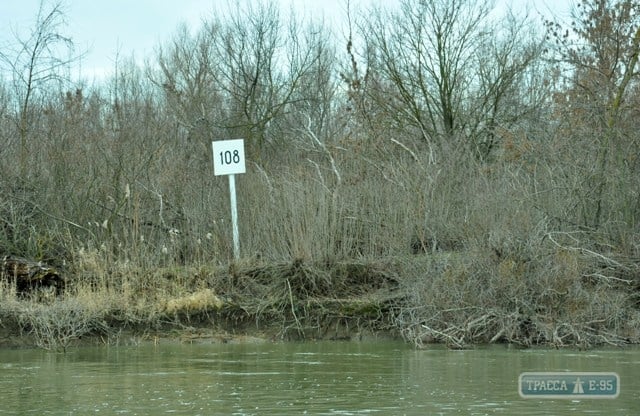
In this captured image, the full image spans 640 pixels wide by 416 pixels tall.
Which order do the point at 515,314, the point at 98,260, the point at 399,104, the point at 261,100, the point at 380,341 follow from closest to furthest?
1. the point at 515,314
2. the point at 380,341
3. the point at 98,260
4. the point at 399,104
5. the point at 261,100

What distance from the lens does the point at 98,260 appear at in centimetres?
1619

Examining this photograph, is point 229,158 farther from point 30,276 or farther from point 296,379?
point 296,379

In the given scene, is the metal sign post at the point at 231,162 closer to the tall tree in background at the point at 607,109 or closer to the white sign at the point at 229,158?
the white sign at the point at 229,158

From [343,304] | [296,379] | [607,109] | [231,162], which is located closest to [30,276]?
[231,162]

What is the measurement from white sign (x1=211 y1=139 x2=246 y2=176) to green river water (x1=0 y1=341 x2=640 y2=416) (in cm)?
365

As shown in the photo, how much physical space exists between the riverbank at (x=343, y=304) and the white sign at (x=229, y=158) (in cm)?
173

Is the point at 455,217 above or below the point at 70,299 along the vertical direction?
above

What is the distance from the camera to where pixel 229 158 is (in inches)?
680

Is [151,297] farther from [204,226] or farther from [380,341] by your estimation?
[380,341]

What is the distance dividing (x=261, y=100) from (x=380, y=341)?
53.5ft

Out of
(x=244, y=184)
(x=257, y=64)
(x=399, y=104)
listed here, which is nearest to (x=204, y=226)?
(x=244, y=184)

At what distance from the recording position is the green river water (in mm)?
8758

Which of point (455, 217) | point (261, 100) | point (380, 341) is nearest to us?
point (380, 341)

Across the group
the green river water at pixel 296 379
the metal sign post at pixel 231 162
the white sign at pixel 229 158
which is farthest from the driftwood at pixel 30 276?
the white sign at pixel 229 158
